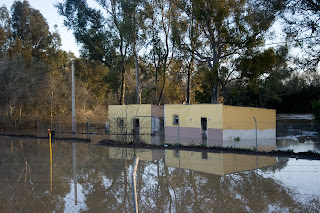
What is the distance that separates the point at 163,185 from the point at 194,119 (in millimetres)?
17564

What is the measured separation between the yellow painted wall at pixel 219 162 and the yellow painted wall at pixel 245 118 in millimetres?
8113

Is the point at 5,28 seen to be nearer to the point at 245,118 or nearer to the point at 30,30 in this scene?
the point at 30,30

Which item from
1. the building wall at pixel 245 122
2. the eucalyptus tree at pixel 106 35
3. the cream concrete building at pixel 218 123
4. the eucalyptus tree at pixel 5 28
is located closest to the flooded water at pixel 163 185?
the cream concrete building at pixel 218 123

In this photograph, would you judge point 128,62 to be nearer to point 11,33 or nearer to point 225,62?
point 225,62

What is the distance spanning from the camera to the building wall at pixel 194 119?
25188mm

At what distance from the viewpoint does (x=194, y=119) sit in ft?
89.7

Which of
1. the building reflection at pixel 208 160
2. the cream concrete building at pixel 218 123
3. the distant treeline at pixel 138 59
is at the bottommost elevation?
the building reflection at pixel 208 160

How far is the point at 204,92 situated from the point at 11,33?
30.2m

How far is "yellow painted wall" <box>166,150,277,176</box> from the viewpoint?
505 inches

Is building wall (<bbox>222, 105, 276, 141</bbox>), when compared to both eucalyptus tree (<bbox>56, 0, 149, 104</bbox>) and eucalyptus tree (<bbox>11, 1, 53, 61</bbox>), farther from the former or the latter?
eucalyptus tree (<bbox>11, 1, 53, 61</bbox>)

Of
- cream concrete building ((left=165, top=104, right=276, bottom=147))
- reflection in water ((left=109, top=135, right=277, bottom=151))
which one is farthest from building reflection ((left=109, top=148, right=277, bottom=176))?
cream concrete building ((left=165, top=104, right=276, bottom=147))

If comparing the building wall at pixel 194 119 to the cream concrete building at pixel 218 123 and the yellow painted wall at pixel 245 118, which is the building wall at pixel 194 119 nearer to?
the cream concrete building at pixel 218 123

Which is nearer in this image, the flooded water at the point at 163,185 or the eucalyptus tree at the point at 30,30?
the flooded water at the point at 163,185

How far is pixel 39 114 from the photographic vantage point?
43.4 meters
